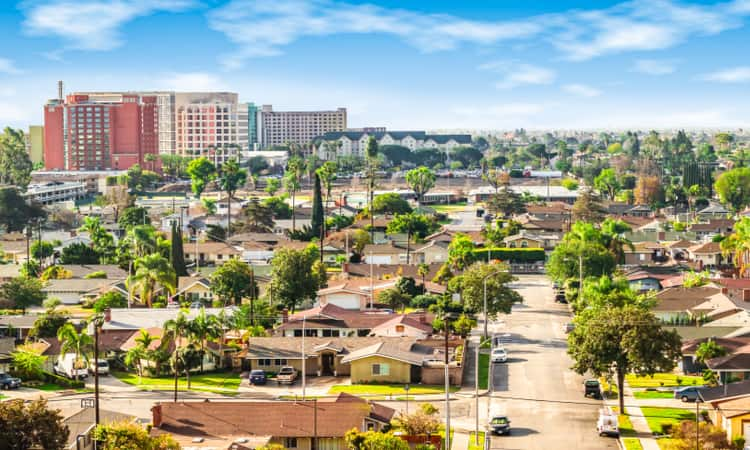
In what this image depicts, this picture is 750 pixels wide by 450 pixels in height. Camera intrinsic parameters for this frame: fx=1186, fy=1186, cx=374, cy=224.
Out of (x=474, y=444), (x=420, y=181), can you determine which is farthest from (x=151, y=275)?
(x=420, y=181)

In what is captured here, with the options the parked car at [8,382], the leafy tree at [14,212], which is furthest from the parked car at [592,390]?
the leafy tree at [14,212]

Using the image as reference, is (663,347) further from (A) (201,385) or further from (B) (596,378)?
(A) (201,385)

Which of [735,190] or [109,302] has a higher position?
[735,190]

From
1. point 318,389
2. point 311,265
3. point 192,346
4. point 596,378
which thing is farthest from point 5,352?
point 596,378

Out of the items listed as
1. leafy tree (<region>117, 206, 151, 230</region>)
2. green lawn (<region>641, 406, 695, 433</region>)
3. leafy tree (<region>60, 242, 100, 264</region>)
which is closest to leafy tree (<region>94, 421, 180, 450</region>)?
green lawn (<region>641, 406, 695, 433</region>)

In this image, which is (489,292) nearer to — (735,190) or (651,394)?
(651,394)

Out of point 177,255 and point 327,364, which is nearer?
point 327,364
